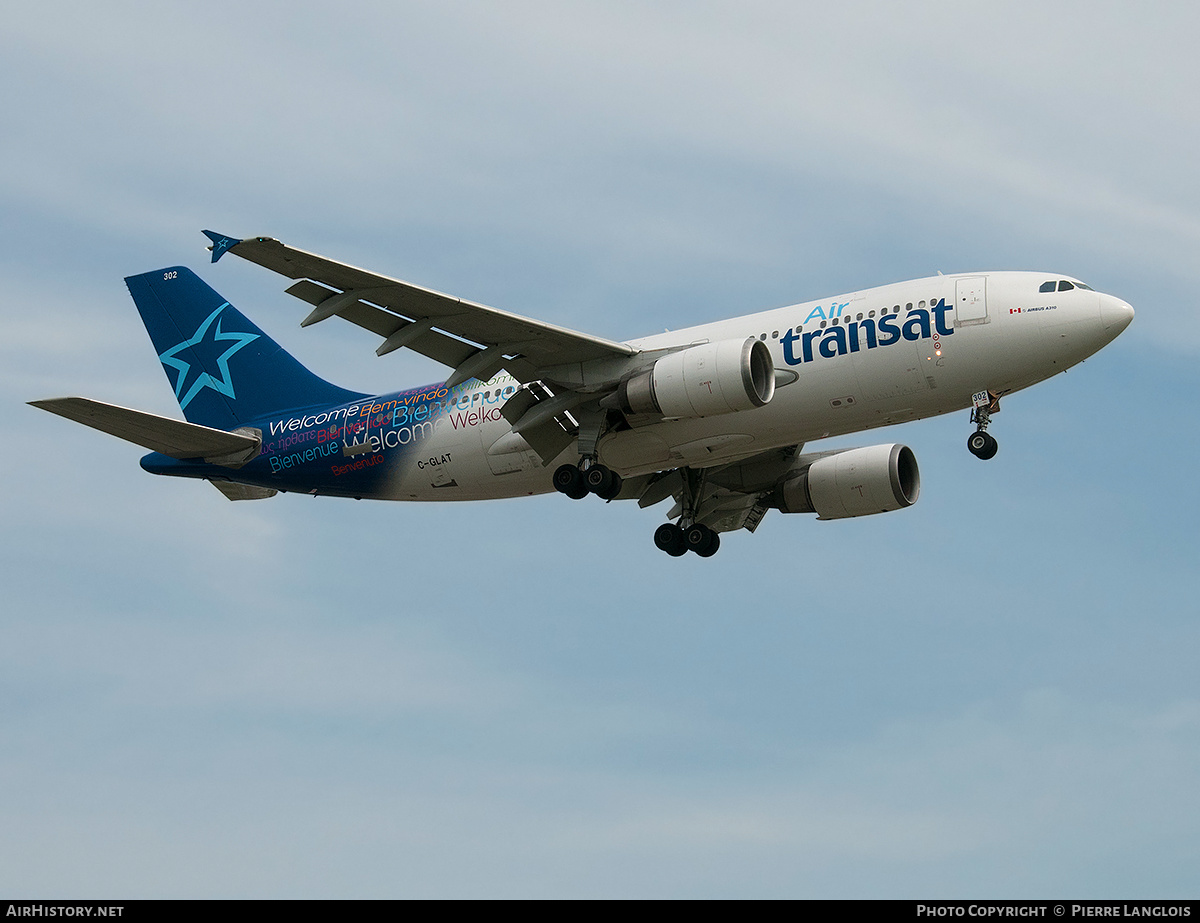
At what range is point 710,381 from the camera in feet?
103

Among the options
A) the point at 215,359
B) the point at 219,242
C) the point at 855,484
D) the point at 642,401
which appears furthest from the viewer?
the point at 215,359

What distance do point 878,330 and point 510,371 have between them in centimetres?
834

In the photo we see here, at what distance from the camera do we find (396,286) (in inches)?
1222

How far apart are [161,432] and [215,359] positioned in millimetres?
4979

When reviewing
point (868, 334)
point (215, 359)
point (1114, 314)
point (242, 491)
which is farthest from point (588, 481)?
point (215, 359)

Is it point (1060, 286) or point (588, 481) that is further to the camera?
point (588, 481)

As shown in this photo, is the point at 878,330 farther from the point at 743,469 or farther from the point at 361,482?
the point at 361,482

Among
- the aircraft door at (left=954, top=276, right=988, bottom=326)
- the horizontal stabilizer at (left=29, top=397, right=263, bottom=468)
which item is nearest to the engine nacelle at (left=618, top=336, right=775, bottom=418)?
the aircraft door at (left=954, top=276, right=988, bottom=326)

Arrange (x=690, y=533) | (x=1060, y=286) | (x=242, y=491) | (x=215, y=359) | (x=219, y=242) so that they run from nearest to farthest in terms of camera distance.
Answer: (x=219, y=242) < (x=1060, y=286) < (x=690, y=533) < (x=242, y=491) < (x=215, y=359)

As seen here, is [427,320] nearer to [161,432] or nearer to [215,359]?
[161,432]

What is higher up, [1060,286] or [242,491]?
[1060,286]

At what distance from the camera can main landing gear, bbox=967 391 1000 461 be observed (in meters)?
31.9

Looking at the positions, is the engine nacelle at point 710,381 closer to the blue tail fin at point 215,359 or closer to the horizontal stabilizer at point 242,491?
the blue tail fin at point 215,359
